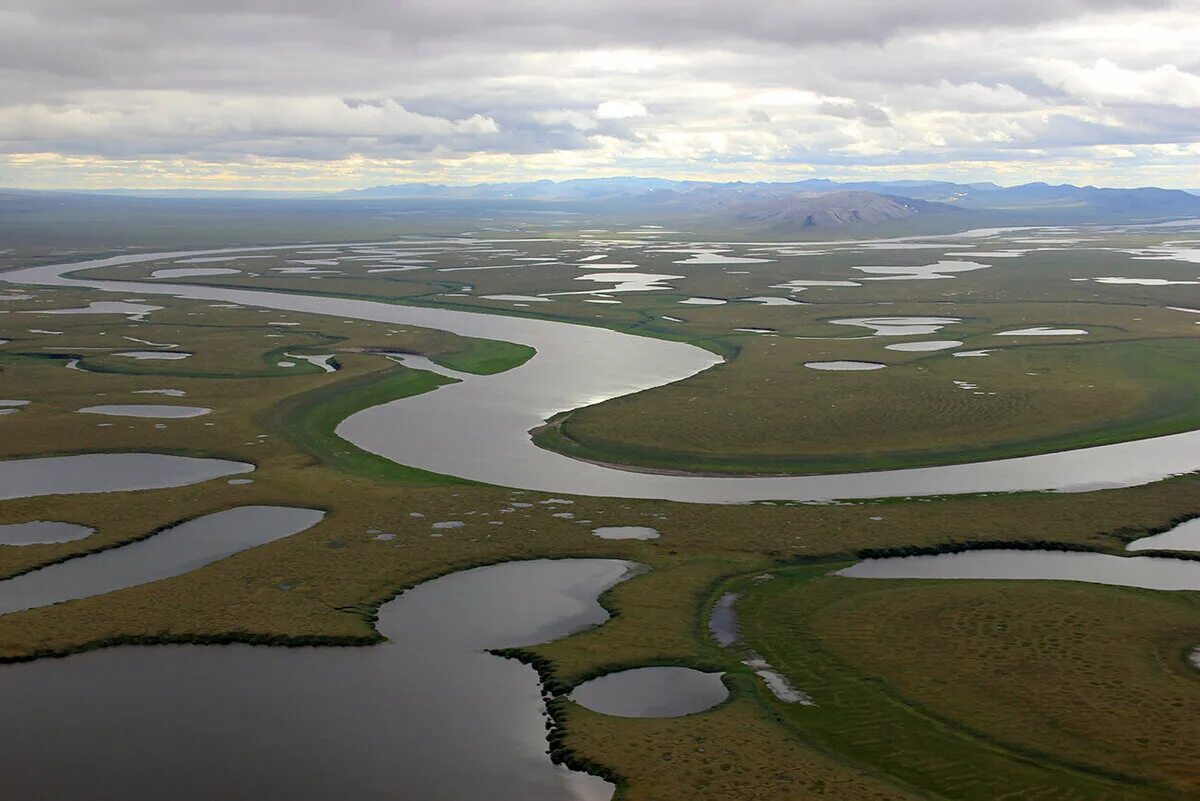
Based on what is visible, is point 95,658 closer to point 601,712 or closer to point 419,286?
point 601,712

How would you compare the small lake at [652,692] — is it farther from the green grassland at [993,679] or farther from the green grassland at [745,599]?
the green grassland at [993,679]

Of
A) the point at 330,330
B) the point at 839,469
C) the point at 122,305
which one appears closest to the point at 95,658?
the point at 839,469

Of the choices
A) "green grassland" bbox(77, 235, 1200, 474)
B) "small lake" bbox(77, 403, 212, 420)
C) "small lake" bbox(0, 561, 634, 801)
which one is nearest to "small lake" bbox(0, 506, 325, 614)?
"small lake" bbox(0, 561, 634, 801)

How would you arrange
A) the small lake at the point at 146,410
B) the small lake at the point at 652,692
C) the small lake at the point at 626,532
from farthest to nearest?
the small lake at the point at 146,410 < the small lake at the point at 626,532 < the small lake at the point at 652,692

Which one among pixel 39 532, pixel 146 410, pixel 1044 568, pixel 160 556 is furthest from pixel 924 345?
pixel 39 532

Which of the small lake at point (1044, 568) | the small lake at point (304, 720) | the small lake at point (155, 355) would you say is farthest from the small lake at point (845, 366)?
the small lake at point (304, 720)

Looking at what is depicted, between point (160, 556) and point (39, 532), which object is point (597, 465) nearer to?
point (160, 556)

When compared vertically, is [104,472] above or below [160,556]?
above
